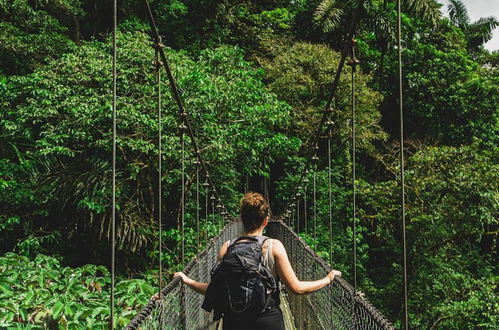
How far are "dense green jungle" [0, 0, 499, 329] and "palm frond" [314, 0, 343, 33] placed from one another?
49 mm

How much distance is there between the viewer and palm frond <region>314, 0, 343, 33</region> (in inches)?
406

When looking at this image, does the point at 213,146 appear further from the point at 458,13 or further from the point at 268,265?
the point at 458,13

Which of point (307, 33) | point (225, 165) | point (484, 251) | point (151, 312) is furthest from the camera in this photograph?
point (307, 33)

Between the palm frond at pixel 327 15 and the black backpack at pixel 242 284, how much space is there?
31.9 ft

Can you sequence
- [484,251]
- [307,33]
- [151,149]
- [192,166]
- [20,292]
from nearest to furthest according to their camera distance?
[20,292] < [151,149] < [192,166] < [484,251] < [307,33]

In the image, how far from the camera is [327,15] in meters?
10.4

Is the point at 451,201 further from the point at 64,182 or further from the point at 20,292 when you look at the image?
the point at 20,292

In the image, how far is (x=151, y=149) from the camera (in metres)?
5.91

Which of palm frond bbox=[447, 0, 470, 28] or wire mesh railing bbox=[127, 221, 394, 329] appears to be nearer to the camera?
wire mesh railing bbox=[127, 221, 394, 329]

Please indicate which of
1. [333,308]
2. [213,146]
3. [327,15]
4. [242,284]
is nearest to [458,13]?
[327,15]

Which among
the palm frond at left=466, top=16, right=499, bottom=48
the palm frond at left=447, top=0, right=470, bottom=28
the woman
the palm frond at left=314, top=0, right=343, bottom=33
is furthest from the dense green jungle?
the palm frond at left=447, top=0, right=470, bottom=28

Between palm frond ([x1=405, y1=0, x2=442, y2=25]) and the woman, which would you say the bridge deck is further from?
palm frond ([x1=405, y1=0, x2=442, y2=25])

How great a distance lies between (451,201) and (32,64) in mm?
6880

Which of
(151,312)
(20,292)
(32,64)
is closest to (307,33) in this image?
(32,64)
